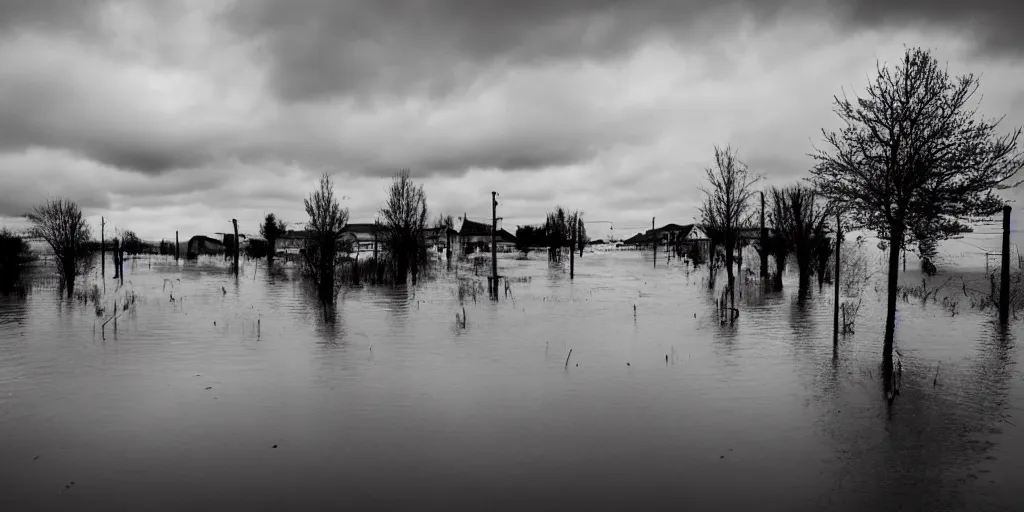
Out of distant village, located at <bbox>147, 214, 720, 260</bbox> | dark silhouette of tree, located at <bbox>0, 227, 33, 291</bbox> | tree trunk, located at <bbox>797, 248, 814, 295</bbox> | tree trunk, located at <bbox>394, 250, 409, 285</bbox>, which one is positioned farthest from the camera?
distant village, located at <bbox>147, 214, 720, 260</bbox>

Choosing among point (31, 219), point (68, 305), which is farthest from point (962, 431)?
point (31, 219)

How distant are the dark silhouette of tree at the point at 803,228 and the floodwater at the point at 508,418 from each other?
33.6 feet

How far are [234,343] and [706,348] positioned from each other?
40.5ft

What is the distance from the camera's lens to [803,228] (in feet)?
101

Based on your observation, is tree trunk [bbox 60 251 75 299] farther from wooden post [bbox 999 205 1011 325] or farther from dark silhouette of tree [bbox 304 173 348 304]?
wooden post [bbox 999 205 1011 325]

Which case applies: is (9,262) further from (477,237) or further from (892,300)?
(477,237)

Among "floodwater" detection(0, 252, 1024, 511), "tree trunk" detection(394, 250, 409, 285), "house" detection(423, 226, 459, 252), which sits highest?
"house" detection(423, 226, 459, 252)

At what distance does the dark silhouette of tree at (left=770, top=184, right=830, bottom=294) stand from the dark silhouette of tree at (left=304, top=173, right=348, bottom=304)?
21132 millimetres

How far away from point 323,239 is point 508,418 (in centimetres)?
1736

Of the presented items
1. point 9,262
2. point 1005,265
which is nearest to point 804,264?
point 1005,265

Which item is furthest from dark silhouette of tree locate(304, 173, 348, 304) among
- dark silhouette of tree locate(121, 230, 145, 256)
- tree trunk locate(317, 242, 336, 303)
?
dark silhouette of tree locate(121, 230, 145, 256)

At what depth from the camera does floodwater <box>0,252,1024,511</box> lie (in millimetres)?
6543

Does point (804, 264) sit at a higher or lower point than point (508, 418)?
higher

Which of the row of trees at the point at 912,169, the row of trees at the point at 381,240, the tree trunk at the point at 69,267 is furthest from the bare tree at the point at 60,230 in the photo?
the row of trees at the point at 912,169
